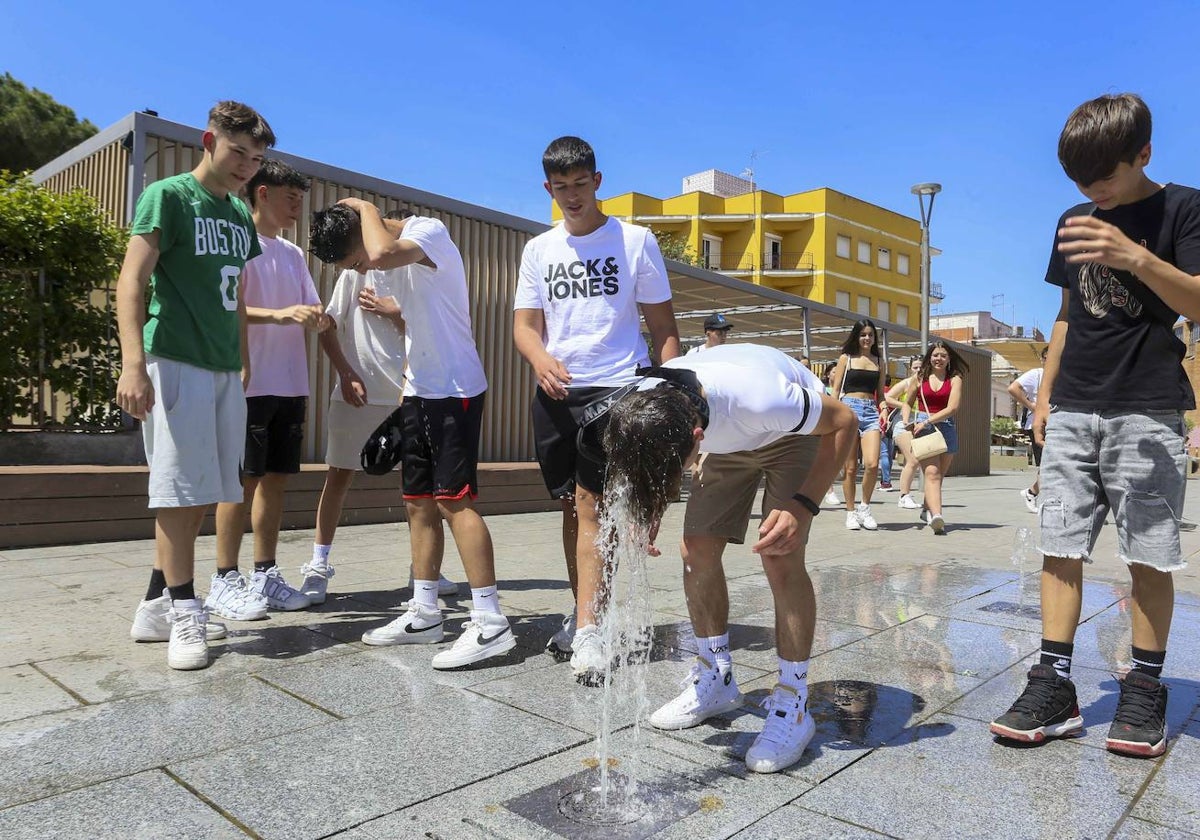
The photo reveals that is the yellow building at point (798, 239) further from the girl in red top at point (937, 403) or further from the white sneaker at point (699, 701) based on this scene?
the white sneaker at point (699, 701)

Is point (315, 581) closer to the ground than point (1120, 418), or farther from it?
closer to the ground

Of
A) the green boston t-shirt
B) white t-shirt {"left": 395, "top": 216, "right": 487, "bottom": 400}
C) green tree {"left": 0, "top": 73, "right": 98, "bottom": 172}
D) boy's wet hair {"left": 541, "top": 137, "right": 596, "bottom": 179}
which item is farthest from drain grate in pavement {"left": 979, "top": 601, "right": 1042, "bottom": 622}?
green tree {"left": 0, "top": 73, "right": 98, "bottom": 172}

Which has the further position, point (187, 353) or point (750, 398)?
point (187, 353)

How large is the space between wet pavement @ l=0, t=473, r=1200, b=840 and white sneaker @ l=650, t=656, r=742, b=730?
5cm

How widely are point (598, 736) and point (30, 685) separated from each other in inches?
77.5

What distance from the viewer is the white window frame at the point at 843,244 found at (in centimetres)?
5651

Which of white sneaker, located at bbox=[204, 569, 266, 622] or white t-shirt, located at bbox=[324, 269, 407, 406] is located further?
white t-shirt, located at bbox=[324, 269, 407, 406]

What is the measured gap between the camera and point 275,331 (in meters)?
4.37

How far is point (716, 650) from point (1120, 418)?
148 cm

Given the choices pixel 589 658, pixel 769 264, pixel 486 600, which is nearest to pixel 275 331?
pixel 486 600

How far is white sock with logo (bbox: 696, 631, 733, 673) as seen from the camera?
9.23 feet

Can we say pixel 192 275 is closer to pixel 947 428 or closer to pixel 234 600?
pixel 234 600

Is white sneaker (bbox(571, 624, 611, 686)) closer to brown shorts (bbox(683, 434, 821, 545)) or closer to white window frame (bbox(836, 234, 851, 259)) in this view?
brown shorts (bbox(683, 434, 821, 545))

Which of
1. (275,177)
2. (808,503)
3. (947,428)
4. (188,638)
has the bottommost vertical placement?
(188,638)
